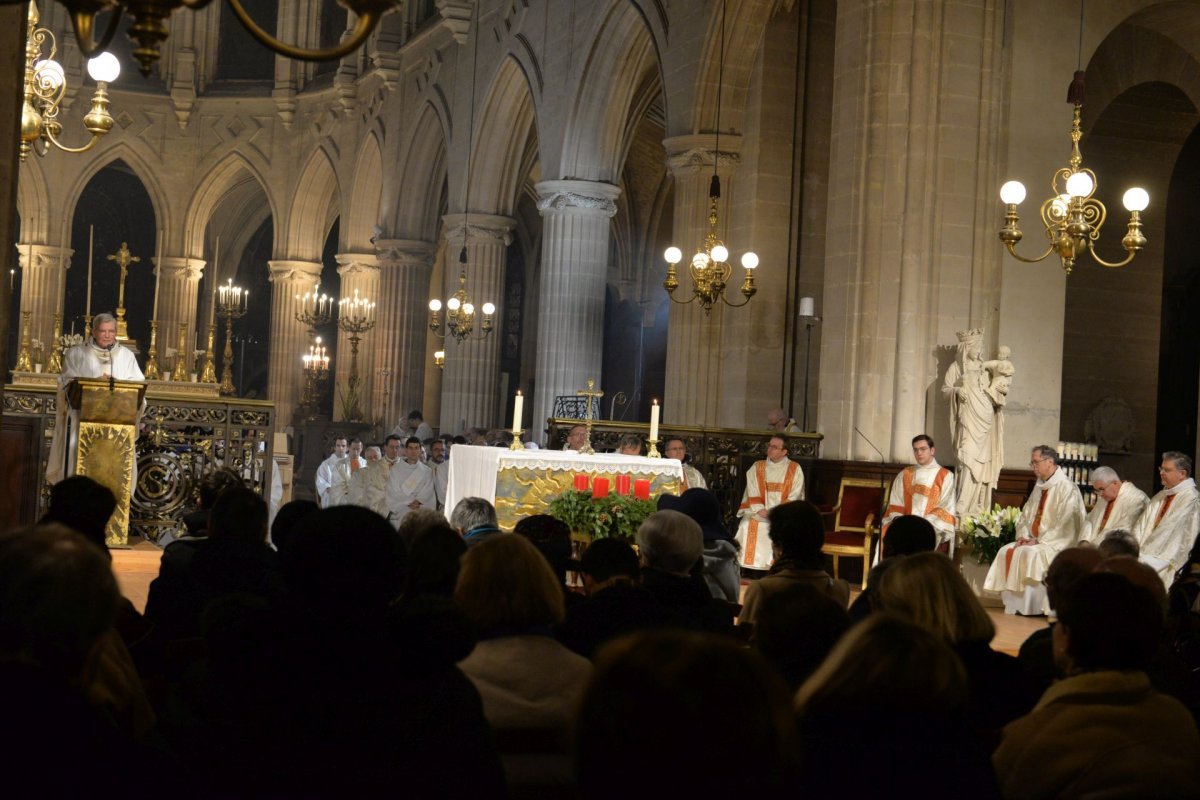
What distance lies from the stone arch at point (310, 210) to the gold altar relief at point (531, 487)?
68.1ft

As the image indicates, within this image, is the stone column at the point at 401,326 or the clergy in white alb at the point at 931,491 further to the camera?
the stone column at the point at 401,326

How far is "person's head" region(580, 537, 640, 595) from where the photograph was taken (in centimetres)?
423

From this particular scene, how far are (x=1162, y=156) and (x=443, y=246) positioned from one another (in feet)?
56.3

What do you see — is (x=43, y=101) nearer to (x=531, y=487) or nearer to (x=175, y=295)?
(x=531, y=487)

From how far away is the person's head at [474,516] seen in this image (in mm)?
5801

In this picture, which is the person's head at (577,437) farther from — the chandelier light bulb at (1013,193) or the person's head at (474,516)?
the person's head at (474,516)

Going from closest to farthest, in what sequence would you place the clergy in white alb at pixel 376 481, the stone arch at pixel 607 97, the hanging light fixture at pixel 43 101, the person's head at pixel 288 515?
the person's head at pixel 288 515 < the hanging light fixture at pixel 43 101 < the clergy in white alb at pixel 376 481 < the stone arch at pixel 607 97

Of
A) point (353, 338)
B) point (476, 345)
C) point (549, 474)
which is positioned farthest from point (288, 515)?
point (353, 338)

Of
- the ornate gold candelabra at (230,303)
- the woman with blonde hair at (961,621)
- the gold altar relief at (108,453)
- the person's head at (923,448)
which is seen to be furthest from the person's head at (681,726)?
the ornate gold candelabra at (230,303)

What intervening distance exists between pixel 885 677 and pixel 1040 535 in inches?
341

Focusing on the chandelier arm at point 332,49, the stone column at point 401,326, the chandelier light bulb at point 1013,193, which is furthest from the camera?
the stone column at point 401,326

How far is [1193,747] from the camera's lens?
256 centimetres

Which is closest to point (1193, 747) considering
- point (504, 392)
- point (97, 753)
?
point (97, 753)

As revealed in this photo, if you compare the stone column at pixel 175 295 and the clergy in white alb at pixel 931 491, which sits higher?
the stone column at pixel 175 295
